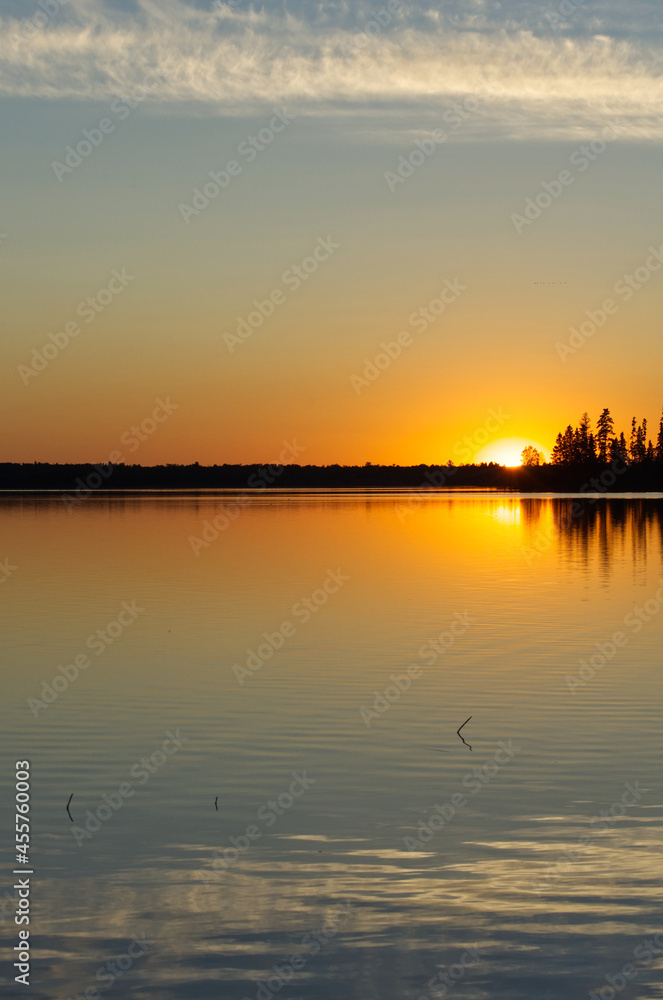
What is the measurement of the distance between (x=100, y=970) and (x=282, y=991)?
1.36 metres

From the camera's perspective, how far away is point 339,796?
12641mm

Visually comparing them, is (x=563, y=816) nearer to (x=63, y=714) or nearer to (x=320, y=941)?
(x=320, y=941)

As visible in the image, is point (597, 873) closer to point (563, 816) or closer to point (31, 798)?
point (563, 816)

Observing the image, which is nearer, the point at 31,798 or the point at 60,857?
the point at 60,857

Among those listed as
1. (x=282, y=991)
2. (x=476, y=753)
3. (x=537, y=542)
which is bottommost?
(x=282, y=991)

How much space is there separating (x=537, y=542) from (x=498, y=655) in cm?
3568

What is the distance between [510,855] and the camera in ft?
34.8

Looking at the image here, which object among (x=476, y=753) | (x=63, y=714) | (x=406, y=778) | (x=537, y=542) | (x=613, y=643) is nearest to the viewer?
(x=406, y=778)

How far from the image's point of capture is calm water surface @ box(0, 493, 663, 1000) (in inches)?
330

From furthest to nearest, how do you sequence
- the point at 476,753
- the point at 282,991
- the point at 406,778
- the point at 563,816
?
the point at 476,753 < the point at 406,778 < the point at 563,816 < the point at 282,991

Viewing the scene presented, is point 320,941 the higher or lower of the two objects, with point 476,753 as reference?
lower

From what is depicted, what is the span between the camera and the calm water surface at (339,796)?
839cm

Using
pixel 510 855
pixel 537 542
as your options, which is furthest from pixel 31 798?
pixel 537 542

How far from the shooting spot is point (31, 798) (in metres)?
12.5
